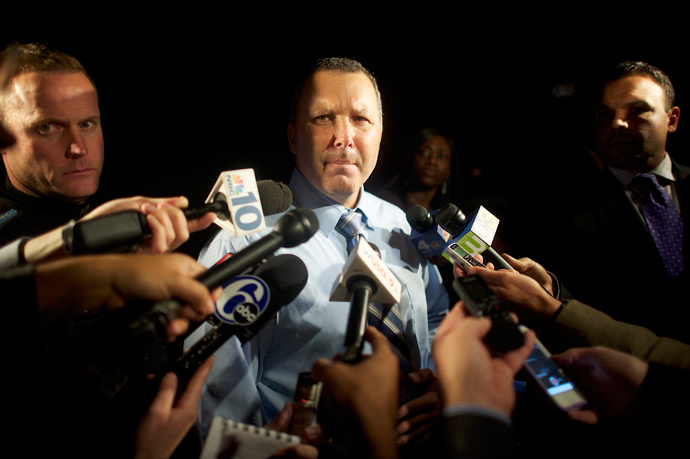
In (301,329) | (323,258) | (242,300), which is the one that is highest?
(242,300)

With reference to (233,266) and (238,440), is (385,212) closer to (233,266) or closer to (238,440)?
(233,266)

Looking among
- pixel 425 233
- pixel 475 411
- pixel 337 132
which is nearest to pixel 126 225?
pixel 475 411

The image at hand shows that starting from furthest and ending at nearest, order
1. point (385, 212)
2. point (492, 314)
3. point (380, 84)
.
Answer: point (380, 84), point (385, 212), point (492, 314)

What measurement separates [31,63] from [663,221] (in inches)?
143

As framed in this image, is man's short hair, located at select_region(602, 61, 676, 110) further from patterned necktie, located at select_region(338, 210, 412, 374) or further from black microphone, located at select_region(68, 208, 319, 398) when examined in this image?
black microphone, located at select_region(68, 208, 319, 398)

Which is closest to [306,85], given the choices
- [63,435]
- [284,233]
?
[284,233]

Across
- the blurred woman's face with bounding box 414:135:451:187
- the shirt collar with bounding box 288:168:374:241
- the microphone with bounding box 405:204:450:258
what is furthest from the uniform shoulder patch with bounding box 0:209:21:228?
the blurred woman's face with bounding box 414:135:451:187

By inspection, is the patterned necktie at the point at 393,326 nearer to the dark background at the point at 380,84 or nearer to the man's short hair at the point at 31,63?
the man's short hair at the point at 31,63

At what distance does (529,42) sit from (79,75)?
3621mm

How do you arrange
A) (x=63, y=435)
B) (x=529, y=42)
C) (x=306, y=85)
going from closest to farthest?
(x=63, y=435) < (x=306, y=85) < (x=529, y=42)

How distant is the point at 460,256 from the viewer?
1563 millimetres

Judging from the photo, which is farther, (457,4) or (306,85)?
(457,4)

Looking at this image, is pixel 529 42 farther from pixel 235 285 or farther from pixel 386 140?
pixel 235 285

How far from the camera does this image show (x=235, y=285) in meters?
1.06
